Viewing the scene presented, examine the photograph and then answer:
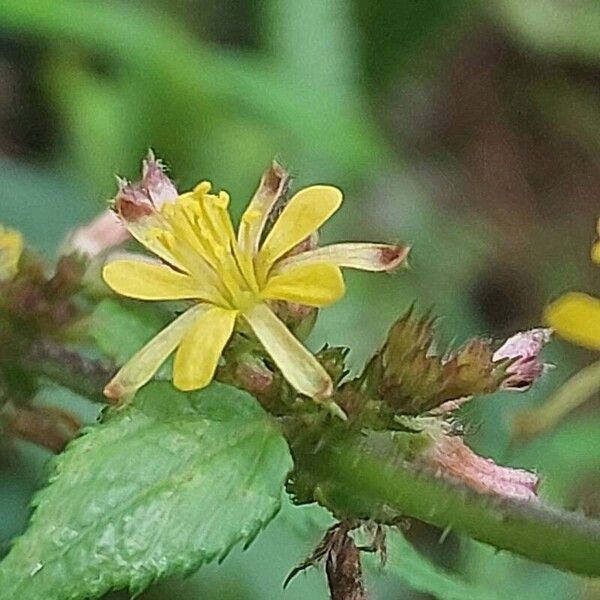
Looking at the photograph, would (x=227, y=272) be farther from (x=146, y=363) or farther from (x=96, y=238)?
(x=96, y=238)

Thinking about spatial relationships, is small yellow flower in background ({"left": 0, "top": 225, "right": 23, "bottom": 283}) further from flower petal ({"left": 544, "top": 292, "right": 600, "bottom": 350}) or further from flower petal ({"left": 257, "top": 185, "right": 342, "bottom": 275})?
flower petal ({"left": 544, "top": 292, "right": 600, "bottom": 350})

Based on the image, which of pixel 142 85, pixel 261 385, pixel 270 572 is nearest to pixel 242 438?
pixel 261 385

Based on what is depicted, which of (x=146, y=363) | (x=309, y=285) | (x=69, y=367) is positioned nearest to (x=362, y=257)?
(x=309, y=285)

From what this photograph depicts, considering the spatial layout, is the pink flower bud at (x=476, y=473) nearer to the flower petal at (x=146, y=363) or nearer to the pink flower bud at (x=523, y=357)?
the pink flower bud at (x=523, y=357)

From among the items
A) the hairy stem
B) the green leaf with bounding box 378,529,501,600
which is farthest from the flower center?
the green leaf with bounding box 378,529,501,600

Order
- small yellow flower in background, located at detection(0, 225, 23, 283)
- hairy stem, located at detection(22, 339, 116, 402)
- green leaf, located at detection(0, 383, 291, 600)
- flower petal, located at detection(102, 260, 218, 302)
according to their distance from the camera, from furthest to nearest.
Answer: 1. small yellow flower in background, located at detection(0, 225, 23, 283)
2. hairy stem, located at detection(22, 339, 116, 402)
3. flower petal, located at detection(102, 260, 218, 302)
4. green leaf, located at detection(0, 383, 291, 600)

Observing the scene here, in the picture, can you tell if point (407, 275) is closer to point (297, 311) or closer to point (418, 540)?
point (418, 540)

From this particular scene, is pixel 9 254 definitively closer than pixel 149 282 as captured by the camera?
No
